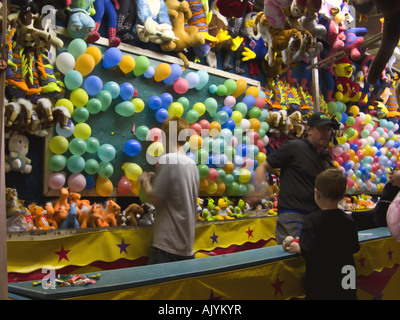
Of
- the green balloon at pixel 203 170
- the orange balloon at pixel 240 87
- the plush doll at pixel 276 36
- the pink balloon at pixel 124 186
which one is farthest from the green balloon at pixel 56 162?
the plush doll at pixel 276 36

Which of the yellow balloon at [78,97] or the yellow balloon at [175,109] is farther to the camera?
the yellow balloon at [175,109]

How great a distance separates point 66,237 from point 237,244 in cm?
177

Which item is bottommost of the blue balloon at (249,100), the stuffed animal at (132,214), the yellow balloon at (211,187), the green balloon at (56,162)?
the stuffed animal at (132,214)

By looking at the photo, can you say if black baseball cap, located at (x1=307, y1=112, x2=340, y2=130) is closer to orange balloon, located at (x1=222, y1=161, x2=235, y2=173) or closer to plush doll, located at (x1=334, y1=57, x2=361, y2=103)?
orange balloon, located at (x1=222, y1=161, x2=235, y2=173)

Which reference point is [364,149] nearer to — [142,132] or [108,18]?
[142,132]

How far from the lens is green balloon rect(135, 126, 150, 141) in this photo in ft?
11.8

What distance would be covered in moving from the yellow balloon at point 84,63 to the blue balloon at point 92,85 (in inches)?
2.9

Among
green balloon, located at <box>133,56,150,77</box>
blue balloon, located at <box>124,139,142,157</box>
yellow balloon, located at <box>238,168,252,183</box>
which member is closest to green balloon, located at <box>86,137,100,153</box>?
blue balloon, located at <box>124,139,142,157</box>

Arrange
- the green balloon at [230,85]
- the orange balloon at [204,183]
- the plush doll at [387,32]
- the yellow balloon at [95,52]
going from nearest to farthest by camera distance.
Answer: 1. the plush doll at [387,32]
2. the yellow balloon at [95,52]
3. the orange balloon at [204,183]
4. the green balloon at [230,85]

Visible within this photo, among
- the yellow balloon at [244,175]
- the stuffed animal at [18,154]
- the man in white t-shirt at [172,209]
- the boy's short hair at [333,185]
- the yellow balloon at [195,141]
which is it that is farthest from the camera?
the yellow balloon at [244,175]

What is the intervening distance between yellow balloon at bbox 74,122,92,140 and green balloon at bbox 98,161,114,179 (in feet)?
0.88

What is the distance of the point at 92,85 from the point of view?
325 cm

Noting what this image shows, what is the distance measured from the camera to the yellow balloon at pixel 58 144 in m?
3.08

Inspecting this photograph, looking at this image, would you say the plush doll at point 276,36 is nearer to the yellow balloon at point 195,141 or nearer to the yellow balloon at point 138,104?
the yellow balloon at point 195,141
